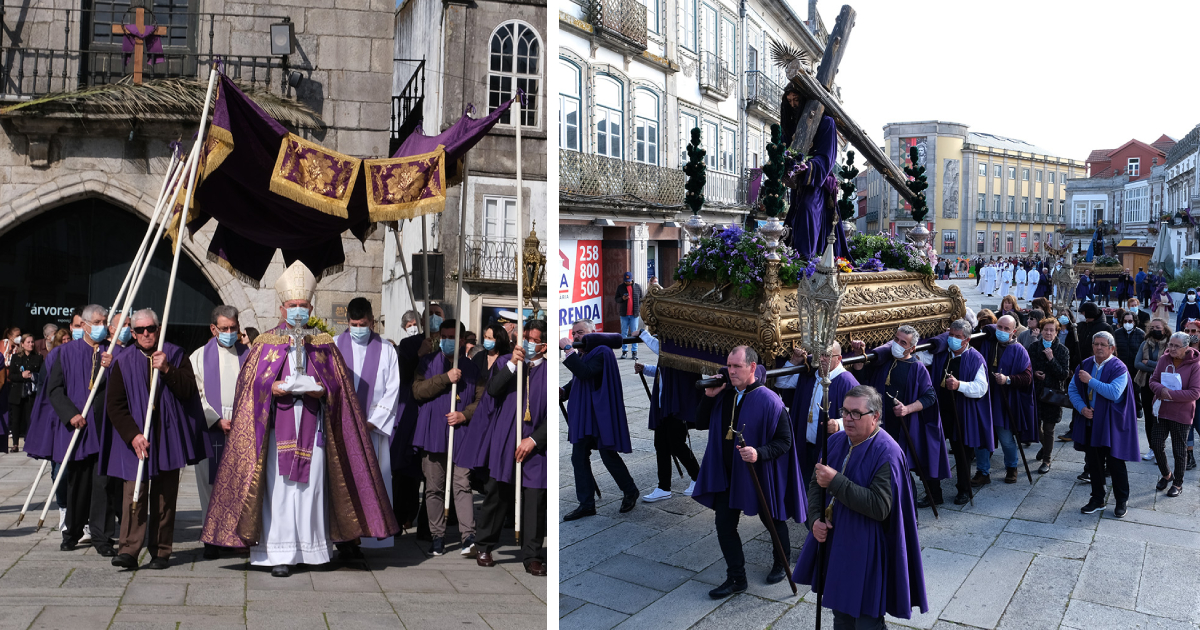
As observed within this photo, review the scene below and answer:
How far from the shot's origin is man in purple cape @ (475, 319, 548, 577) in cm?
507

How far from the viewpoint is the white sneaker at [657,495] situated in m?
6.20

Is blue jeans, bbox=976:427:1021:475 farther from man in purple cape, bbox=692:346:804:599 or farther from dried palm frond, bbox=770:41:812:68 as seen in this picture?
dried palm frond, bbox=770:41:812:68

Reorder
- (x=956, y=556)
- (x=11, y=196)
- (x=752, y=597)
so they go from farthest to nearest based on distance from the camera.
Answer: (x=11, y=196) → (x=956, y=556) → (x=752, y=597)

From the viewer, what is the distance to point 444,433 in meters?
5.54

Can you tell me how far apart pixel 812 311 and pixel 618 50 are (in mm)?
1458

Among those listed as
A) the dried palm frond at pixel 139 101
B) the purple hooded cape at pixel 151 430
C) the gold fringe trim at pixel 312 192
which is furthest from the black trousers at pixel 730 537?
the dried palm frond at pixel 139 101

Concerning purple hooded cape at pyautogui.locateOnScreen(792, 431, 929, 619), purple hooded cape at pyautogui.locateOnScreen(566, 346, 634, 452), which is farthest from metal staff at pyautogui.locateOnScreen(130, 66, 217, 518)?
purple hooded cape at pyautogui.locateOnScreen(792, 431, 929, 619)

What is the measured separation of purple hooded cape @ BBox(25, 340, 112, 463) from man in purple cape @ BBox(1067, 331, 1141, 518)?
6163 millimetres

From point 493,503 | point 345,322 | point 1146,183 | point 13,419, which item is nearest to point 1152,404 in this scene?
point 1146,183

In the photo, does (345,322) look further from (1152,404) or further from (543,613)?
(1152,404)

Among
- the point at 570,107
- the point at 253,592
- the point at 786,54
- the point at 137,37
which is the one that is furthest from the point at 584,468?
the point at 137,37

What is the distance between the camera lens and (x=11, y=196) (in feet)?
31.1

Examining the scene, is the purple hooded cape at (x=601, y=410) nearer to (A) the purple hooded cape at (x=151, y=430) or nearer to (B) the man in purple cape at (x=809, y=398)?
(B) the man in purple cape at (x=809, y=398)

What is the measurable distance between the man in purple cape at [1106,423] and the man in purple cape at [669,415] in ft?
8.73
